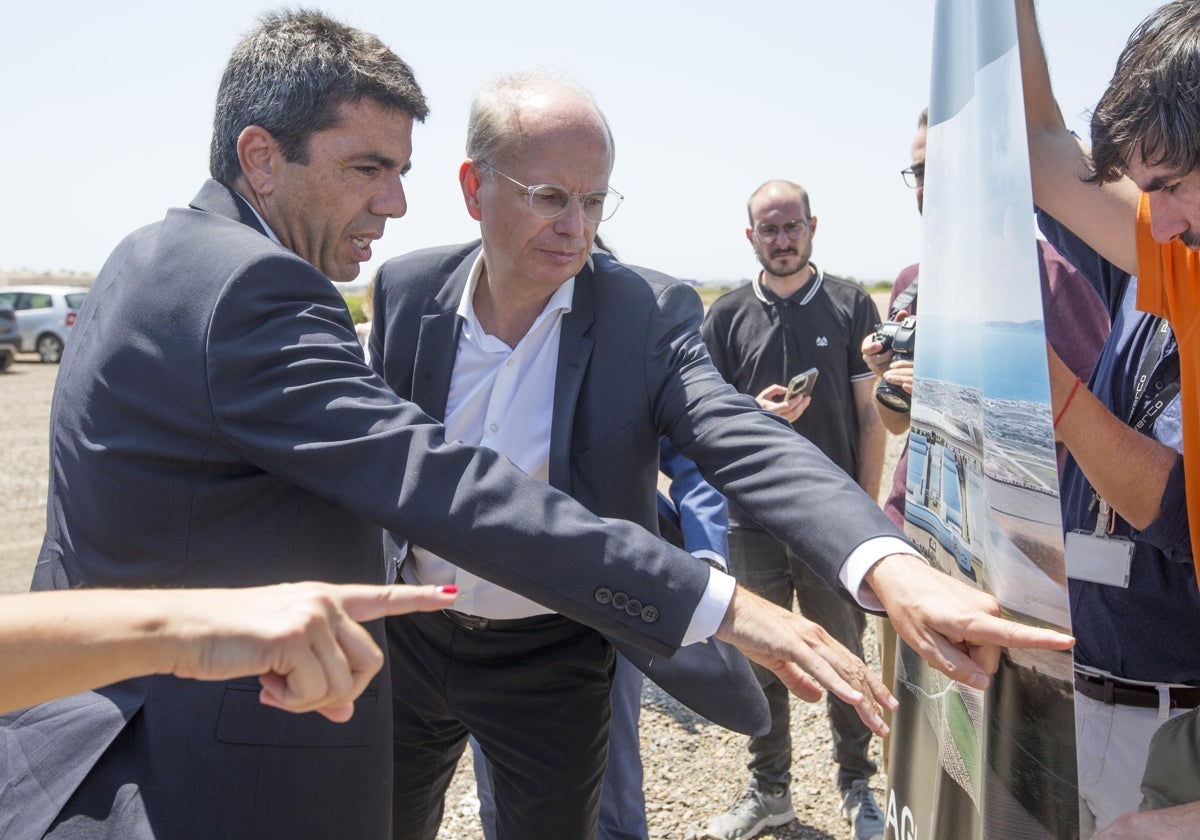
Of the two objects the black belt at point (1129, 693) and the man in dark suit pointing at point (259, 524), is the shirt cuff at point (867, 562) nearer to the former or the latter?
the man in dark suit pointing at point (259, 524)

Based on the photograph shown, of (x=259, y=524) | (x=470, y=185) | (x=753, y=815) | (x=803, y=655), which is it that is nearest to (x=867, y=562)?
(x=803, y=655)

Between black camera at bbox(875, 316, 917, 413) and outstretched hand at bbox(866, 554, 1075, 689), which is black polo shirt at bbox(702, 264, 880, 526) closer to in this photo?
black camera at bbox(875, 316, 917, 413)

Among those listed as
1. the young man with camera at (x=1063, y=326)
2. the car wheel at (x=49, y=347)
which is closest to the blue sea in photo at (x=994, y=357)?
the young man with camera at (x=1063, y=326)

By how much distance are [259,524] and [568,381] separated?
2.97 ft

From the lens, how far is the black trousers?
8.03 feet

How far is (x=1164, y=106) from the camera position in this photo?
170 centimetres

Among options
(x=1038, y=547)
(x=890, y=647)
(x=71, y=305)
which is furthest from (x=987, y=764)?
(x=71, y=305)

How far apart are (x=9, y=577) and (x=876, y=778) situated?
596cm

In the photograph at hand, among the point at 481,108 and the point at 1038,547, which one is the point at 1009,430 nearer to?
the point at 1038,547

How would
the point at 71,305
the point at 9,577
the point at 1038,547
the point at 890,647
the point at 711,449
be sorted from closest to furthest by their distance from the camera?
1. the point at 1038,547
2. the point at 711,449
3. the point at 890,647
4. the point at 9,577
5. the point at 71,305

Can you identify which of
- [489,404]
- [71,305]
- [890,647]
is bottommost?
[71,305]

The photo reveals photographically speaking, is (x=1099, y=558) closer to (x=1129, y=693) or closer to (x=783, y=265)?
(x=1129, y=693)

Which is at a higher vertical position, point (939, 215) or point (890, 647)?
point (939, 215)

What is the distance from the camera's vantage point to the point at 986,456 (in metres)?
1.72
